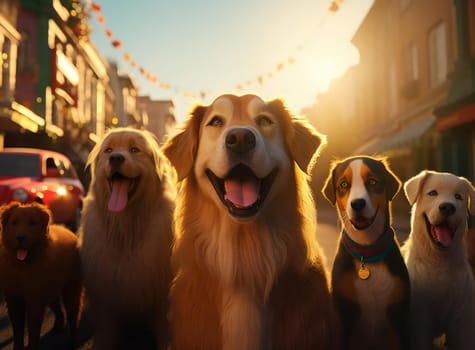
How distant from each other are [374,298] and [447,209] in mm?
1046

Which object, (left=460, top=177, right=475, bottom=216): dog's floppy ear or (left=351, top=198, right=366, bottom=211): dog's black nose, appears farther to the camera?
(left=460, top=177, right=475, bottom=216): dog's floppy ear

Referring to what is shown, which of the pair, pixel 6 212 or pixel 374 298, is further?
pixel 6 212

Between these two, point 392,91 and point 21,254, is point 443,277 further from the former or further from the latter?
point 392,91

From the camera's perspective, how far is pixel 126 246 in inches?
147

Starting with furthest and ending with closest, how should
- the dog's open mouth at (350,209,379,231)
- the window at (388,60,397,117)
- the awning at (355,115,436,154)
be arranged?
the window at (388,60,397,117) → the awning at (355,115,436,154) → the dog's open mouth at (350,209,379,231)

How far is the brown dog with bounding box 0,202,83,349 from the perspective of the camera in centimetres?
379

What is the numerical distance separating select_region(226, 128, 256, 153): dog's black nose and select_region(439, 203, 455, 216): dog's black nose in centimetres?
189

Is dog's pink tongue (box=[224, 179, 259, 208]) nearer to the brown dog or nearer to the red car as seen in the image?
the brown dog

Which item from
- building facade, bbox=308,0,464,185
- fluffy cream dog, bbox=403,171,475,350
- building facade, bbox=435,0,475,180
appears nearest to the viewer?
fluffy cream dog, bbox=403,171,475,350

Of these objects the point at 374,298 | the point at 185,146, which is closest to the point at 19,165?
the point at 185,146

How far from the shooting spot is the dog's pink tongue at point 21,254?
12.6ft

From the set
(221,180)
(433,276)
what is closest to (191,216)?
(221,180)

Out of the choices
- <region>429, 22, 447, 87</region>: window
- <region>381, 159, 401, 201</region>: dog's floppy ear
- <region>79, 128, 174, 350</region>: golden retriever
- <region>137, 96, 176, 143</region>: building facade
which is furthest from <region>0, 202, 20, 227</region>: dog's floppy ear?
<region>137, 96, 176, 143</region>: building facade

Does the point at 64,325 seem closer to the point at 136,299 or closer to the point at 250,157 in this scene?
the point at 136,299
